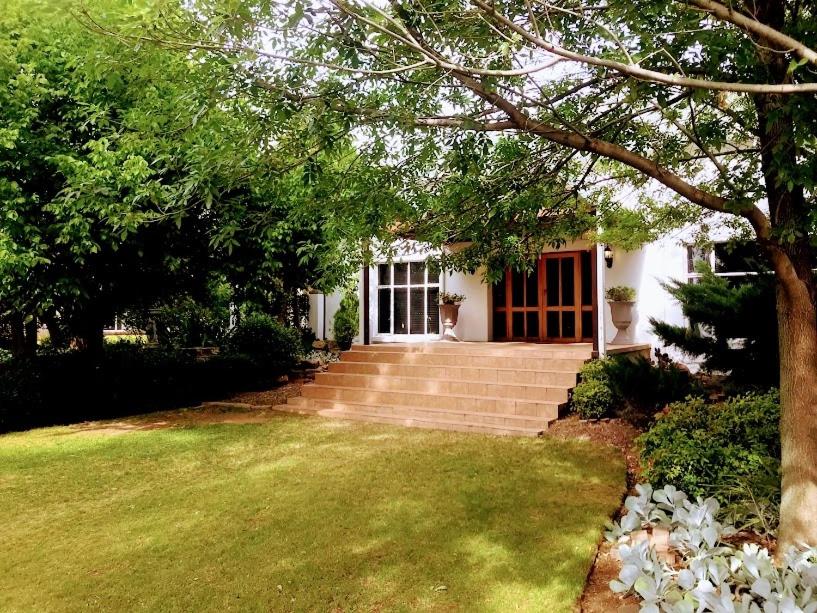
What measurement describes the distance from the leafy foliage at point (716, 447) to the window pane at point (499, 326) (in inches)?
350

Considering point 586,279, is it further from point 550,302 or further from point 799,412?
point 799,412

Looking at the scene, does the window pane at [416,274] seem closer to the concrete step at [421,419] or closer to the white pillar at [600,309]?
the concrete step at [421,419]

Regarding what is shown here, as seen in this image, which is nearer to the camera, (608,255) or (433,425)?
(433,425)

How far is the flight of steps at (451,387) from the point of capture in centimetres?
874

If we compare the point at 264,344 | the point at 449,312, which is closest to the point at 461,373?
the point at 449,312

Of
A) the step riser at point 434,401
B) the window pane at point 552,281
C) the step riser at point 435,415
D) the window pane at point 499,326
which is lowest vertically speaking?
the step riser at point 435,415

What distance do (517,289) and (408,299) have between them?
2.81 metres

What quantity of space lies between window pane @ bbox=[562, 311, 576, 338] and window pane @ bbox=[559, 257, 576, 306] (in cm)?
24

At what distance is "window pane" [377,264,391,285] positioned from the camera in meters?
14.7

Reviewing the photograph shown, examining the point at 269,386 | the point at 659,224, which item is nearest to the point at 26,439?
the point at 269,386

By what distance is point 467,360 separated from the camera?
10.7 m

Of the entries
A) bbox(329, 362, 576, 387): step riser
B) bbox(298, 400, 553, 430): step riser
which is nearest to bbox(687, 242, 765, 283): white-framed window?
bbox(329, 362, 576, 387): step riser

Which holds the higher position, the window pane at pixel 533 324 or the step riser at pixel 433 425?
the window pane at pixel 533 324

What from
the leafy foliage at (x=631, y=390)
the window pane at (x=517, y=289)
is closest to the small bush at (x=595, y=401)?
the leafy foliage at (x=631, y=390)
